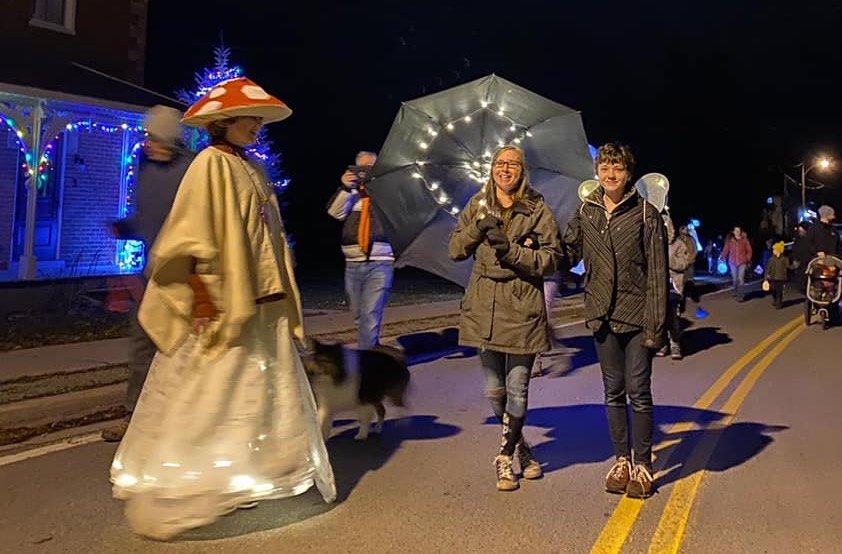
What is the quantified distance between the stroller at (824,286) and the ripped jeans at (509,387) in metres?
11.8

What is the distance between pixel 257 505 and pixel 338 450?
1.37 m

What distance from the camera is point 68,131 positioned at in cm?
1543

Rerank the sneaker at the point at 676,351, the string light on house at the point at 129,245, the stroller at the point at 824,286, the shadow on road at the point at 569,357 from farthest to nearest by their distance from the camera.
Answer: the string light on house at the point at 129,245, the stroller at the point at 824,286, the sneaker at the point at 676,351, the shadow on road at the point at 569,357

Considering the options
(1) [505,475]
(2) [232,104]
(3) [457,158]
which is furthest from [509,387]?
(3) [457,158]

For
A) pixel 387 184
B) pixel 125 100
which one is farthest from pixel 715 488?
pixel 125 100

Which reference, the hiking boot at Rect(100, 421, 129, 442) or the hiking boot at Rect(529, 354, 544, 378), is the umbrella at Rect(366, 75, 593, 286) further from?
the hiking boot at Rect(100, 421, 129, 442)

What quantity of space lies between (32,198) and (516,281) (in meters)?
11.6

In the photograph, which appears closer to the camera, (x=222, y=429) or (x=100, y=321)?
(x=222, y=429)

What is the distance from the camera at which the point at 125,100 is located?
14750 mm

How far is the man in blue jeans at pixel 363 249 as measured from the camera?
7793mm

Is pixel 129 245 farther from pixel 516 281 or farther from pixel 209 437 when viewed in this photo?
pixel 209 437

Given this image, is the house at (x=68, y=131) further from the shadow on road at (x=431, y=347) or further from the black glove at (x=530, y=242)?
the black glove at (x=530, y=242)

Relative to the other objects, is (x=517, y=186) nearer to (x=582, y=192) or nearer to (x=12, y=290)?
(x=582, y=192)

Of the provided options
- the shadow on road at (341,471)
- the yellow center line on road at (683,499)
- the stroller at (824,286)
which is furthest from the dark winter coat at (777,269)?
the shadow on road at (341,471)
